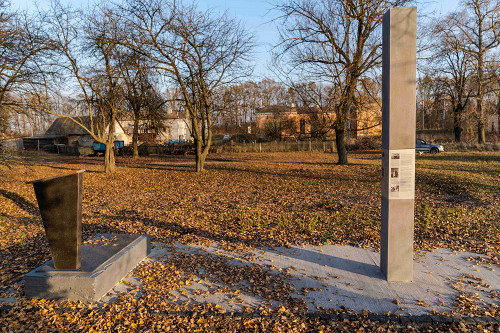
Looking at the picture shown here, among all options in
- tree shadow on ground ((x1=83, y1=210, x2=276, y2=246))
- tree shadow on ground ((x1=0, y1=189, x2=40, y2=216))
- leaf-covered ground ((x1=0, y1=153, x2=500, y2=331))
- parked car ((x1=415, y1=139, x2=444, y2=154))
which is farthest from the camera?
parked car ((x1=415, y1=139, x2=444, y2=154))

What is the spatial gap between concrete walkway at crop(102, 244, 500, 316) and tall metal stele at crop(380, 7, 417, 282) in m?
0.40

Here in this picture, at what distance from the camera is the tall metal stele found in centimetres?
417

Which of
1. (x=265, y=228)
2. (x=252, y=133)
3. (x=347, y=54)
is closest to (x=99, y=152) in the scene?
(x=252, y=133)

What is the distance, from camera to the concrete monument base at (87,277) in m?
4.02

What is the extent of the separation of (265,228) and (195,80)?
12160mm

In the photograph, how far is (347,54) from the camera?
16938mm

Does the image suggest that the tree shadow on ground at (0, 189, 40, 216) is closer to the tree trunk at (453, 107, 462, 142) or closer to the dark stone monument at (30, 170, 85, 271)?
the dark stone monument at (30, 170, 85, 271)

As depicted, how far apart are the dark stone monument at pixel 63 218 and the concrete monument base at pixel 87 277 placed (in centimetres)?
17

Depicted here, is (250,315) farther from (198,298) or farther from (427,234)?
(427,234)

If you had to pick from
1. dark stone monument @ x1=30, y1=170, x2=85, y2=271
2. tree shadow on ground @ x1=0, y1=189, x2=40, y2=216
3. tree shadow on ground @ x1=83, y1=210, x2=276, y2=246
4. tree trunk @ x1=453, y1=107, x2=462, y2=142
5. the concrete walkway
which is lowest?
the concrete walkway

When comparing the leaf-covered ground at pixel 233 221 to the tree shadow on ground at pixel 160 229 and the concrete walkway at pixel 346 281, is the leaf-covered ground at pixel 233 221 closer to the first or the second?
the tree shadow on ground at pixel 160 229

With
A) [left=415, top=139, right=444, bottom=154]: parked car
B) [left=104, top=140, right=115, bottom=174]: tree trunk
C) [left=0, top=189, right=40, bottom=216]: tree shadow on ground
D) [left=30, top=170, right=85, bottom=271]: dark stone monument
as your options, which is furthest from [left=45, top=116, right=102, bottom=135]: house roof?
[left=30, top=170, right=85, bottom=271]: dark stone monument

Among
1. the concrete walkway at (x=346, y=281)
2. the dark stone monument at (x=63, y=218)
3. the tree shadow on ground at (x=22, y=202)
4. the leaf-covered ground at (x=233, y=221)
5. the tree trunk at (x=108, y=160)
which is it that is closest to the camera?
the leaf-covered ground at (x=233, y=221)

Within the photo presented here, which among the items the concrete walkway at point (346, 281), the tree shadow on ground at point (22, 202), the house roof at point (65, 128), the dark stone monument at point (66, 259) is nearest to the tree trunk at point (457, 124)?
the concrete walkway at point (346, 281)
